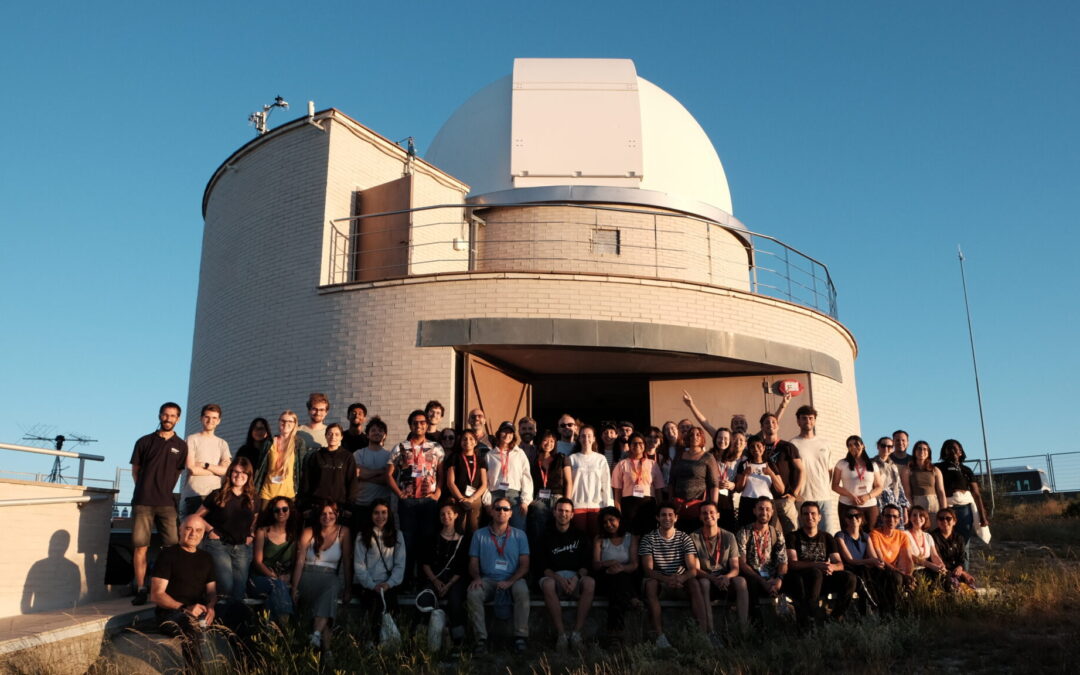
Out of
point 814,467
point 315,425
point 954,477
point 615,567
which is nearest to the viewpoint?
point 615,567

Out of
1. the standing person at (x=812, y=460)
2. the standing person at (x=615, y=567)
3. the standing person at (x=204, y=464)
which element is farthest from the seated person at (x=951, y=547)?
the standing person at (x=204, y=464)

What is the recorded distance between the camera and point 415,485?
27.4 ft

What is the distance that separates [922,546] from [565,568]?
336 cm

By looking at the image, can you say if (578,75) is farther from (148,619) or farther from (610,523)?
(148,619)

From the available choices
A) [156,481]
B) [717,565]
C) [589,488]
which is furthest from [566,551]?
[156,481]

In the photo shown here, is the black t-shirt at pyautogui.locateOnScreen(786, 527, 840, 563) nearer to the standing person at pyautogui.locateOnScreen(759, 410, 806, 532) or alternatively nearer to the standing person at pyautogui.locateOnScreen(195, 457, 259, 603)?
the standing person at pyautogui.locateOnScreen(759, 410, 806, 532)

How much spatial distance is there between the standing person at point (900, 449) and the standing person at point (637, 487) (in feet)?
8.34

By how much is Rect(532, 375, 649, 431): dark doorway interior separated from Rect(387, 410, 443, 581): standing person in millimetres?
6324

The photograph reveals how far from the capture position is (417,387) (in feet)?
39.2

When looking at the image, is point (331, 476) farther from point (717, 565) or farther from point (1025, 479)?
point (1025, 479)

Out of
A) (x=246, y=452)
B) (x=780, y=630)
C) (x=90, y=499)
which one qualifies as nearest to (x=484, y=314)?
(x=246, y=452)

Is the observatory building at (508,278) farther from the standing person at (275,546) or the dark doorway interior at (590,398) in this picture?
the standing person at (275,546)

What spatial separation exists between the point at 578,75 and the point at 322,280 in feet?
23.0

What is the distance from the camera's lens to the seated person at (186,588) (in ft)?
23.1
